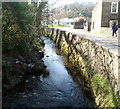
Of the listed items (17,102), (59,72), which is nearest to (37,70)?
(59,72)

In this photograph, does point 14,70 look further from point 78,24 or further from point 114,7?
point 78,24

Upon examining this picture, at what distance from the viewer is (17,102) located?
7285 millimetres

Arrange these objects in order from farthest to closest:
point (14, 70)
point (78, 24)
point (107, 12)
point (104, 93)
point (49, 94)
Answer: point (78, 24) → point (107, 12) → point (14, 70) → point (49, 94) → point (104, 93)

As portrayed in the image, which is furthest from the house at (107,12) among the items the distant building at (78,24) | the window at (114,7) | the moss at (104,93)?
the distant building at (78,24)

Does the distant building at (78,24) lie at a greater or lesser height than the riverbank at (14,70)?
greater

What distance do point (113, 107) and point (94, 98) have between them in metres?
2.14

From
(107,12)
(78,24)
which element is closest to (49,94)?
(107,12)

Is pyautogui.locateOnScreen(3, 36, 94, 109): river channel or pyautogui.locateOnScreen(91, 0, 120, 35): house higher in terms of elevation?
pyautogui.locateOnScreen(91, 0, 120, 35): house

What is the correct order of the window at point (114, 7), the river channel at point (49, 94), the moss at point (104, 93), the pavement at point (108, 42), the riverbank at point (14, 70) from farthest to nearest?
the window at point (114, 7), the riverbank at point (14, 70), the pavement at point (108, 42), the river channel at point (49, 94), the moss at point (104, 93)

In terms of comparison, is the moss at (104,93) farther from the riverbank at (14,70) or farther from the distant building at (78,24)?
the distant building at (78,24)

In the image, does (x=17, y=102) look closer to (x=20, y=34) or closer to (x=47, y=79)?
(x=47, y=79)

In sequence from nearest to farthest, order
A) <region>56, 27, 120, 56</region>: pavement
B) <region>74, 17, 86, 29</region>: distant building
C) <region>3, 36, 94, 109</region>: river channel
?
<region>3, 36, 94, 109</region>: river channel < <region>56, 27, 120, 56</region>: pavement < <region>74, 17, 86, 29</region>: distant building

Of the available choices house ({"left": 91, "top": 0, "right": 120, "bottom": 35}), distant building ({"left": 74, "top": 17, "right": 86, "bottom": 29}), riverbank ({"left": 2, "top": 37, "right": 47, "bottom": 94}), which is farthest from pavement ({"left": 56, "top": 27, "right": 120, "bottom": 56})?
distant building ({"left": 74, "top": 17, "right": 86, "bottom": 29})

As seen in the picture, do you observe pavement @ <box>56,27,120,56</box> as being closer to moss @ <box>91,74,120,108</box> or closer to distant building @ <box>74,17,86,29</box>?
moss @ <box>91,74,120,108</box>
